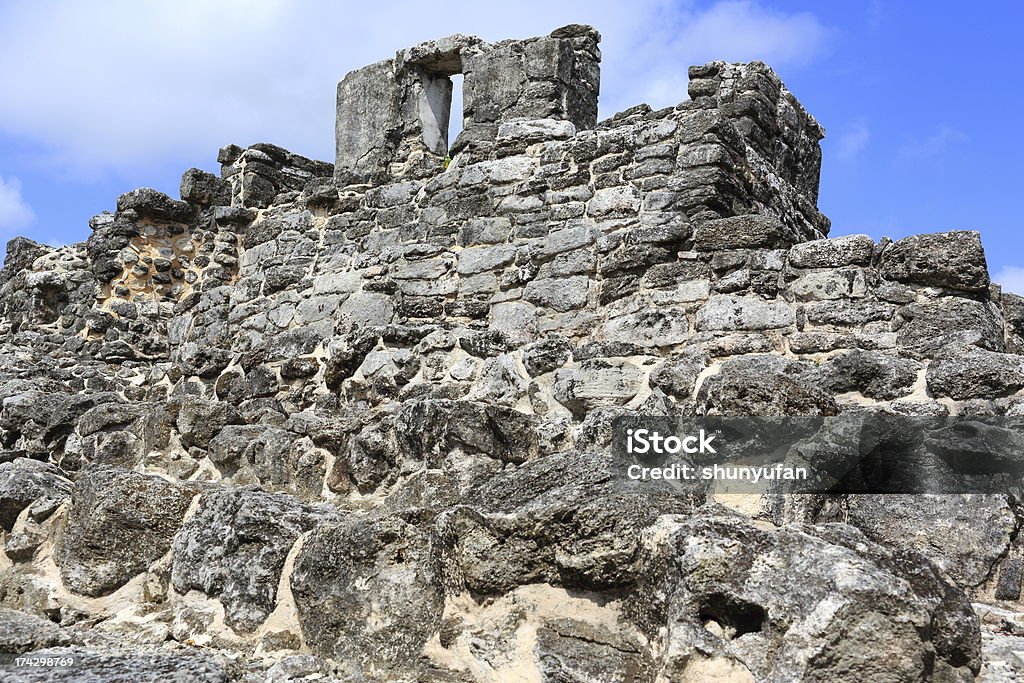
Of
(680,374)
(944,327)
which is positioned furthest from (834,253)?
(680,374)

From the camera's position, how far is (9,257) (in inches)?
399

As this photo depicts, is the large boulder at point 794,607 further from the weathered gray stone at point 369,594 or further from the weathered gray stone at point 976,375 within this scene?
the weathered gray stone at point 976,375

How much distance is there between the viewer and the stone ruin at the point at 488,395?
2799 millimetres

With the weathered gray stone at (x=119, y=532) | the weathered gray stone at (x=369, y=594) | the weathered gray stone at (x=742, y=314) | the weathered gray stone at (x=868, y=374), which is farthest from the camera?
the weathered gray stone at (x=742, y=314)

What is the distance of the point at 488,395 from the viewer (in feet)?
18.6

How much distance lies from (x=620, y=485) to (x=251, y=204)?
6.12 meters

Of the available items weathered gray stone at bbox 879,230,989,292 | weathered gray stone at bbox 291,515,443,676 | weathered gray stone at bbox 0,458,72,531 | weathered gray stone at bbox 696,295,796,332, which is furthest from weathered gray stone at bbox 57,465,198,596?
weathered gray stone at bbox 879,230,989,292

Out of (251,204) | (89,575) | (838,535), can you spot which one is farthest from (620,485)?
(251,204)

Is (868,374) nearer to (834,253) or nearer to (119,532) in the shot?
(834,253)

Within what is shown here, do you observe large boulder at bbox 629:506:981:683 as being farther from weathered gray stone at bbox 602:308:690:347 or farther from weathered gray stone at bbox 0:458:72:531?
weathered gray stone at bbox 0:458:72:531

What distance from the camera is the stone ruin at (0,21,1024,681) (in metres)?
2.80

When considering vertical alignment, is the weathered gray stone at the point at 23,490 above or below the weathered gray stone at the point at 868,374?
below

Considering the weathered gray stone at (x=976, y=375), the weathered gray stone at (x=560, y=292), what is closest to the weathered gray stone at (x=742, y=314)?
the weathered gray stone at (x=976, y=375)

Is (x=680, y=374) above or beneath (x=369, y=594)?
above
